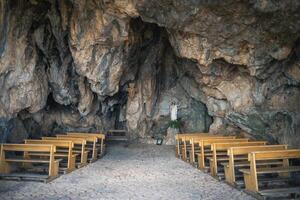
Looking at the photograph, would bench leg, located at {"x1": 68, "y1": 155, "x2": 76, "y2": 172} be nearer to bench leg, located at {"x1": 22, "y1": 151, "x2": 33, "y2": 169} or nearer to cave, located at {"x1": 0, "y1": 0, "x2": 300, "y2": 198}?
bench leg, located at {"x1": 22, "y1": 151, "x2": 33, "y2": 169}

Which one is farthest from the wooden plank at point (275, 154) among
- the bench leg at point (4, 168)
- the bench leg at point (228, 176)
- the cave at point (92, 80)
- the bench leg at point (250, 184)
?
the bench leg at point (4, 168)

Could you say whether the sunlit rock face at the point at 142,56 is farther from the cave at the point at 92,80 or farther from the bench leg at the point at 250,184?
the bench leg at the point at 250,184

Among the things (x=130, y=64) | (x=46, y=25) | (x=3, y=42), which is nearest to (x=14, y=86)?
(x=3, y=42)

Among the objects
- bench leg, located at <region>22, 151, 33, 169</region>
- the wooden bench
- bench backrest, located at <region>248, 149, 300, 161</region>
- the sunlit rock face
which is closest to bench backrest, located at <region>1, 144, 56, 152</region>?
bench leg, located at <region>22, 151, 33, 169</region>

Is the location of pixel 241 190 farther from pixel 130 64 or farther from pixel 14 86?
pixel 130 64

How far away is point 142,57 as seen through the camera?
16.9 metres

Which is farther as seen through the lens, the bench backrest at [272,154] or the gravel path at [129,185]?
the bench backrest at [272,154]

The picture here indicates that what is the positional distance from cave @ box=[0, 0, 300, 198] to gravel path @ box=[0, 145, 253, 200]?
11.8 feet

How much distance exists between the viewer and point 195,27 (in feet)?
34.0

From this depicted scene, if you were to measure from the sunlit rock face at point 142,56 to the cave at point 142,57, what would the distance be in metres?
0.04

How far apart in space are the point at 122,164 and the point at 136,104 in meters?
7.13

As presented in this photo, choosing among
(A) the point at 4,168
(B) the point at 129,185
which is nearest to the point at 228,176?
(B) the point at 129,185

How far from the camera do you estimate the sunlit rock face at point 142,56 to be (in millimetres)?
9742

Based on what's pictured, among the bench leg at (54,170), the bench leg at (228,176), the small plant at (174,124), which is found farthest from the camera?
the small plant at (174,124)
